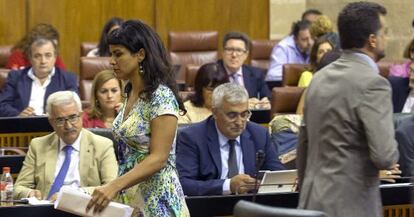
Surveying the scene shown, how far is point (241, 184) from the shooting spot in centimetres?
621

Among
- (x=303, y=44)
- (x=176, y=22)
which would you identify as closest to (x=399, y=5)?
(x=303, y=44)

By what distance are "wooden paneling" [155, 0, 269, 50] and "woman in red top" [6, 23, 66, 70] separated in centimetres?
262

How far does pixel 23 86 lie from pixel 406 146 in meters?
4.27

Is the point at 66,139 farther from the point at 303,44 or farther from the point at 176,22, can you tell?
the point at 176,22

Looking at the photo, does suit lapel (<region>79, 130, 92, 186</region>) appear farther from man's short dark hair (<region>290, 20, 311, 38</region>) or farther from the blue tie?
man's short dark hair (<region>290, 20, 311, 38</region>)

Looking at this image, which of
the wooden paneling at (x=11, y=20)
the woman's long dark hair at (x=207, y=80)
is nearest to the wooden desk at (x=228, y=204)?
the woman's long dark hair at (x=207, y=80)

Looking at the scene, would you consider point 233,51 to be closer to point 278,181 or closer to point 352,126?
point 278,181

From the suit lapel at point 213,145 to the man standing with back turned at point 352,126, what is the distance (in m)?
1.92

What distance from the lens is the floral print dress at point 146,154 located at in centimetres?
479

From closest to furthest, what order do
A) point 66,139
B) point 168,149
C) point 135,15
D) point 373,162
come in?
point 373,162 → point 168,149 → point 66,139 → point 135,15

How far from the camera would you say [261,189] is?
19.3 feet

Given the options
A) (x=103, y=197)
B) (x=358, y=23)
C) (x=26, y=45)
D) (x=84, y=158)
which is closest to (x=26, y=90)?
(x=26, y=45)

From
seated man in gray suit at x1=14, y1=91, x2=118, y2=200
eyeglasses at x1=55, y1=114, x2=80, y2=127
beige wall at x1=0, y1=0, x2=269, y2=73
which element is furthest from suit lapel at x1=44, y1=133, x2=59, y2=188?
beige wall at x1=0, y1=0, x2=269, y2=73

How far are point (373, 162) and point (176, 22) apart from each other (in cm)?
998
